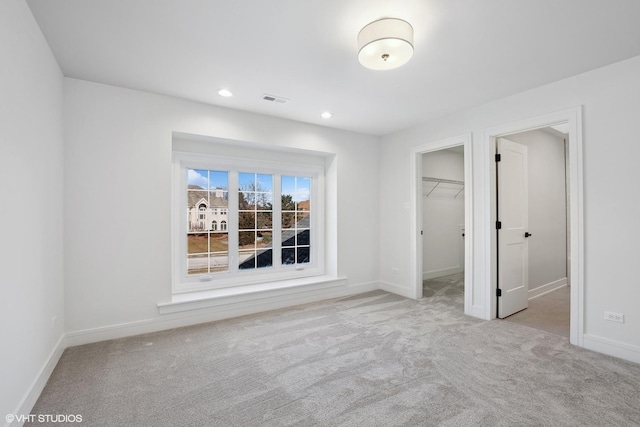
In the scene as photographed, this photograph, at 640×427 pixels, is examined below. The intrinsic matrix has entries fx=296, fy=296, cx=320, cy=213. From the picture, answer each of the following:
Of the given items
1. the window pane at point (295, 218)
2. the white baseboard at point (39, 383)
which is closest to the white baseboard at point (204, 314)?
the white baseboard at point (39, 383)

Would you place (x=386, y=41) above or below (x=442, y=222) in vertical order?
above

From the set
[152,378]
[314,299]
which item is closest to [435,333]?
[314,299]

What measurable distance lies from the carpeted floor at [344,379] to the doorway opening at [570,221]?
1.12 feet

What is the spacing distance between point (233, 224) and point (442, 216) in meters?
4.18

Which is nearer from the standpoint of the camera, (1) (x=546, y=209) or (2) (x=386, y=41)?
(2) (x=386, y=41)

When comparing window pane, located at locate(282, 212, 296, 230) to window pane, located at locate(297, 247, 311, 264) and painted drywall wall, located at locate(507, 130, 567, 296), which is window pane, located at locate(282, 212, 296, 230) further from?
painted drywall wall, located at locate(507, 130, 567, 296)

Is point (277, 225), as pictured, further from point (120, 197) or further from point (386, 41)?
point (386, 41)

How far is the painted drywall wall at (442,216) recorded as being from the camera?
575 cm

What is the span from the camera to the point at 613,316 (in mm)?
2598

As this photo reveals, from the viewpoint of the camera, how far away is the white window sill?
3.29 m

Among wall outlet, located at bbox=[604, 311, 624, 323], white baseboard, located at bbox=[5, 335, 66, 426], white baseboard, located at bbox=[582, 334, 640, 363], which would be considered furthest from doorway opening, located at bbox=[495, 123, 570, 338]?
white baseboard, located at bbox=[5, 335, 66, 426]

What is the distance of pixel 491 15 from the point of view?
6.48ft

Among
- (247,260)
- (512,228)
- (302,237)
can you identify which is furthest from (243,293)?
(512,228)

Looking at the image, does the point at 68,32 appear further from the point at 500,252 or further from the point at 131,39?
the point at 500,252
